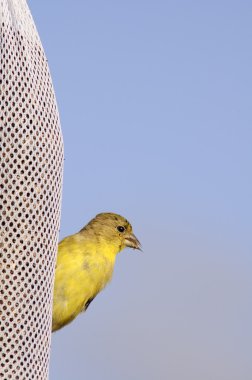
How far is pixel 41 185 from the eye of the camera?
21.0 ft

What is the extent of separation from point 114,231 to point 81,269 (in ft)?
2.53

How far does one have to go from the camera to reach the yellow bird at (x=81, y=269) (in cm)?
841

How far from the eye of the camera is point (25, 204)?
6281 millimetres

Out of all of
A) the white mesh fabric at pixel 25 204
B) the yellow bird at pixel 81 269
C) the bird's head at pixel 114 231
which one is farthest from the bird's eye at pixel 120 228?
the white mesh fabric at pixel 25 204

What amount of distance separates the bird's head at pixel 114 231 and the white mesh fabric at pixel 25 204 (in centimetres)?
243

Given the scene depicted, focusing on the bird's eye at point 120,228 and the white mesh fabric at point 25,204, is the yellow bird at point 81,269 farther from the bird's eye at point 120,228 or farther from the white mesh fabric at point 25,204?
the white mesh fabric at point 25,204

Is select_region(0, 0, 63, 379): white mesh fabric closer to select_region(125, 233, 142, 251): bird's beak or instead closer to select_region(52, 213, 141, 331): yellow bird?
select_region(52, 213, 141, 331): yellow bird

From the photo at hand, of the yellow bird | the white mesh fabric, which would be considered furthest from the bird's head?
the white mesh fabric

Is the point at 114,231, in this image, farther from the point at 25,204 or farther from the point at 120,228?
the point at 25,204

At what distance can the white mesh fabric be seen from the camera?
20.4 feet

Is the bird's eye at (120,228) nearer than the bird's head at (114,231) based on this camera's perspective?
No

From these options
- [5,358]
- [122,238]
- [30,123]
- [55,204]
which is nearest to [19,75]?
[30,123]

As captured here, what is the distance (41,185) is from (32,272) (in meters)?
0.53

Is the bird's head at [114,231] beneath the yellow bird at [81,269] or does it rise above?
above
